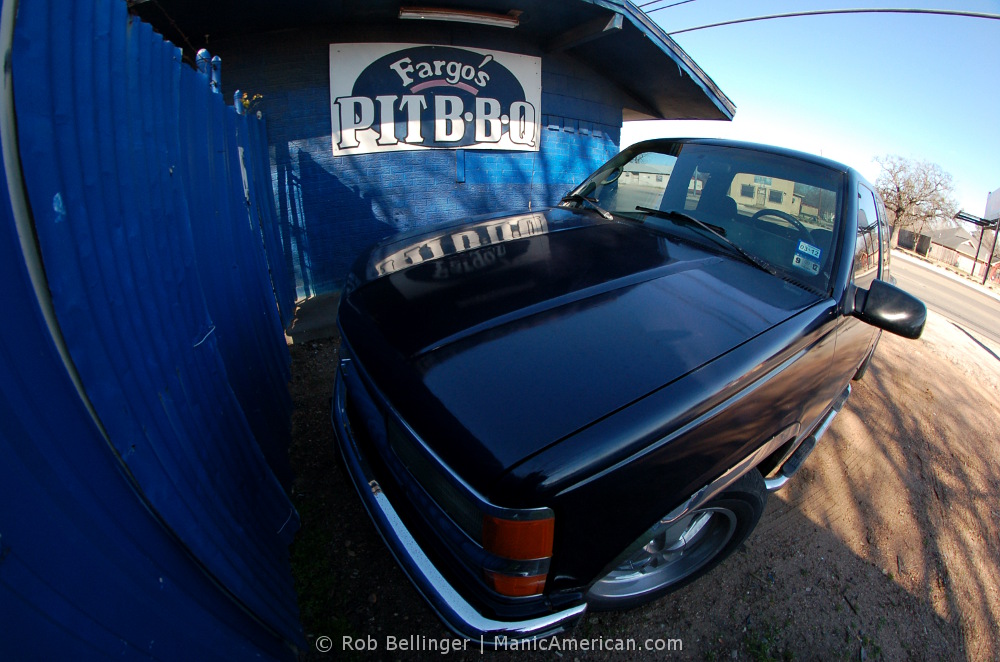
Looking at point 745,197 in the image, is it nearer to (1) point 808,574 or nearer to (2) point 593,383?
(2) point 593,383

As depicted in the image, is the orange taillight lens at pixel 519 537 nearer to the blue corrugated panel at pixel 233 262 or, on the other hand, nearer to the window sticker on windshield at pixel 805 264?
the blue corrugated panel at pixel 233 262

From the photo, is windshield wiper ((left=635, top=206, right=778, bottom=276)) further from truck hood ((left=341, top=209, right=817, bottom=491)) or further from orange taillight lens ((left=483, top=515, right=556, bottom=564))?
orange taillight lens ((left=483, top=515, right=556, bottom=564))

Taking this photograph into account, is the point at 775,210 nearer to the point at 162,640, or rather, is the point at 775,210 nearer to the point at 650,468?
the point at 650,468

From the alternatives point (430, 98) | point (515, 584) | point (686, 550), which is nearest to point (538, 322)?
point (515, 584)

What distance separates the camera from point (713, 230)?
2543 millimetres

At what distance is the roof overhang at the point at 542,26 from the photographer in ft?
14.6

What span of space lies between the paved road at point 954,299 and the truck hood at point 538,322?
15.6 metres

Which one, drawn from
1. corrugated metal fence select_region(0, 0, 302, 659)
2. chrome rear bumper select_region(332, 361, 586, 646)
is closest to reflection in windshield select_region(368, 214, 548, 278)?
chrome rear bumper select_region(332, 361, 586, 646)

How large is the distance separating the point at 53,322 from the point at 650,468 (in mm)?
1655

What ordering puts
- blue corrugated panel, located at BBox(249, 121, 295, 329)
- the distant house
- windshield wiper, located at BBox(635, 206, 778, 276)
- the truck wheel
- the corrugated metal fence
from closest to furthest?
the corrugated metal fence < the truck wheel < windshield wiper, located at BBox(635, 206, 778, 276) < blue corrugated panel, located at BBox(249, 121, 295, 329) < the distant house

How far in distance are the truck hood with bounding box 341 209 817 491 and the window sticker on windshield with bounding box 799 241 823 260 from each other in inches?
10.6

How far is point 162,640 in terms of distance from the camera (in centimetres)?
138

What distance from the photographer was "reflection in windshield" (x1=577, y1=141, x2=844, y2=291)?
7.73 feet

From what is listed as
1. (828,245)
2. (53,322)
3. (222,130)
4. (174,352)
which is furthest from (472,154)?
(53,322)
